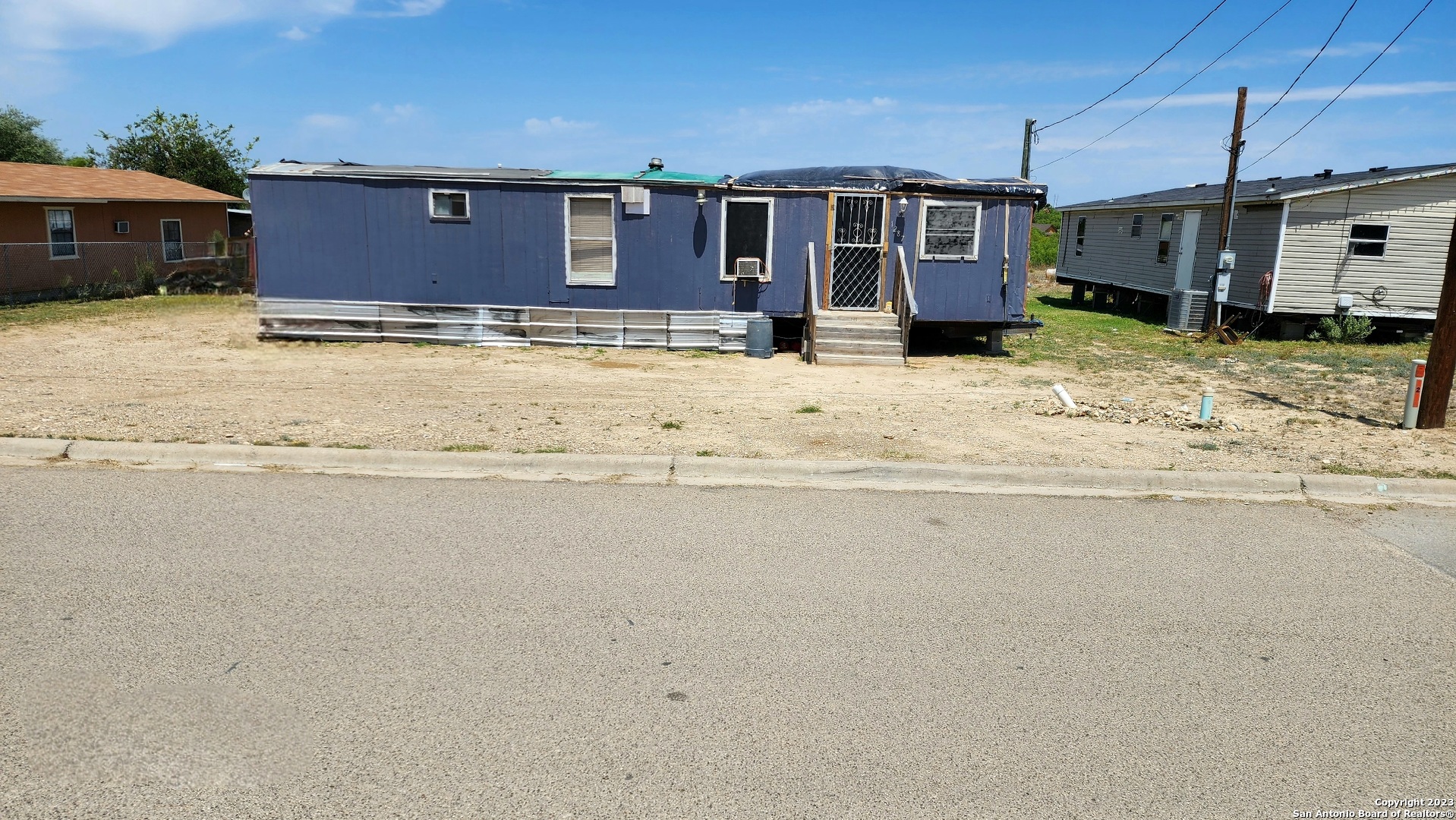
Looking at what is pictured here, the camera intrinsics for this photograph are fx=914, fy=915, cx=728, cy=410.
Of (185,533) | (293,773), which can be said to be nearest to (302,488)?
(185,533)

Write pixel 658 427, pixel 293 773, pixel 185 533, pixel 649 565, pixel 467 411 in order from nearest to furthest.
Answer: pixel 293 773
pixel 649 565
pixel 185 533
pixel 658 427
pixel 467 411

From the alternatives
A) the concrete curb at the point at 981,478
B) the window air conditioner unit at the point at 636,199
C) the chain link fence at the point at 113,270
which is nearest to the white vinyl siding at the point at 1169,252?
the window air conditioner unit at the point at 636,199

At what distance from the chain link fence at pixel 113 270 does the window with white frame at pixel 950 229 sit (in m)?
17.4

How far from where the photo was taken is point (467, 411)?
379 inches

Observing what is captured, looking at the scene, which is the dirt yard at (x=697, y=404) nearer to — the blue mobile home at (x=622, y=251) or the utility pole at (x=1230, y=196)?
the blue mobile home at (x=622, y=251)

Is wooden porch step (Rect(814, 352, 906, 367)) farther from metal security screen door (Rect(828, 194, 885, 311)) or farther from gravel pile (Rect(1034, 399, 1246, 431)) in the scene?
gravel pile (Rect(1034, 399, 1246, 431))

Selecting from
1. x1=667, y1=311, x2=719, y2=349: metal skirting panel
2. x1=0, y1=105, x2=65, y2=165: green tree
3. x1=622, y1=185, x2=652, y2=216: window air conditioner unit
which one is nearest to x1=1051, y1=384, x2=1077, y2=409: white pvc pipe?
x1=667, y1=311, x2=719, y2=349: metal skirting panel

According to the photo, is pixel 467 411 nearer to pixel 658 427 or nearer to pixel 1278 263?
pixel 658 427

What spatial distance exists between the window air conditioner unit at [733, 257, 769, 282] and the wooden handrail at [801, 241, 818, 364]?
0.69 m

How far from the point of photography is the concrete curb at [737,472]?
291 inches

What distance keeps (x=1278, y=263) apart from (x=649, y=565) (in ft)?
61.5

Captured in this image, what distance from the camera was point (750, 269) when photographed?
50.5 ft

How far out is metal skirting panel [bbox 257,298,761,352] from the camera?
15.4 meters

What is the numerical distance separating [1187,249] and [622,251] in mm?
15347
